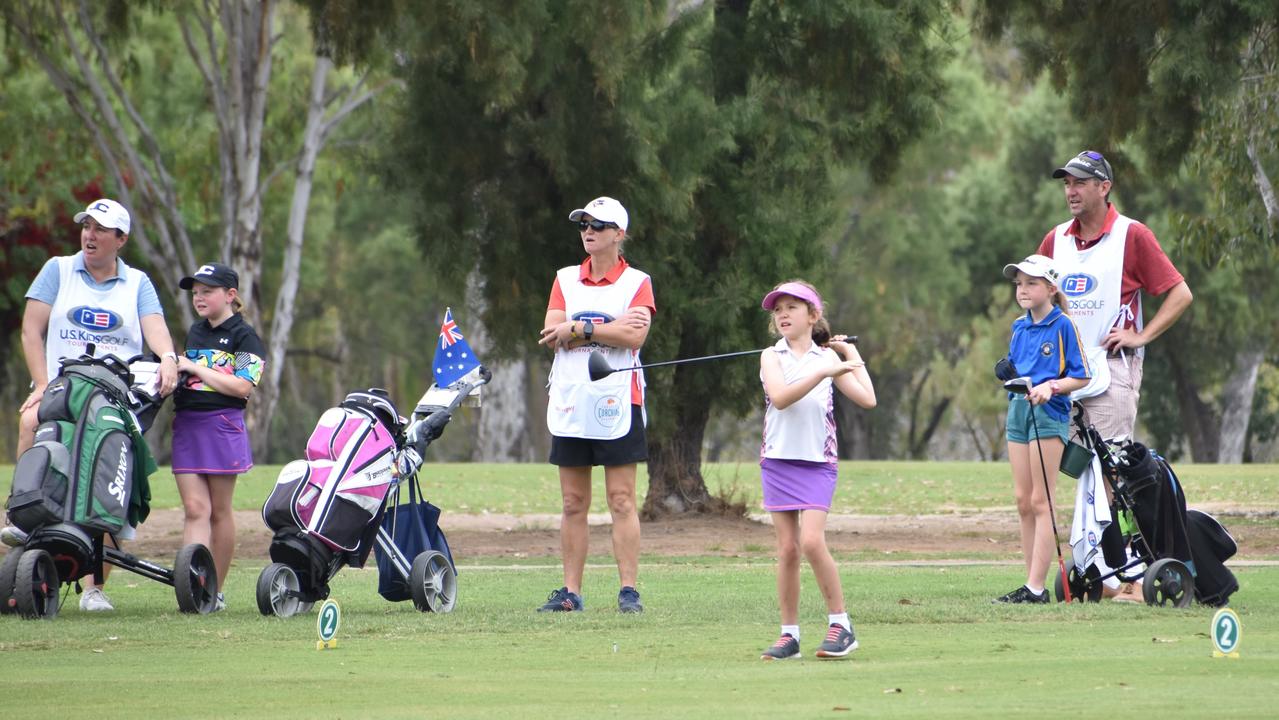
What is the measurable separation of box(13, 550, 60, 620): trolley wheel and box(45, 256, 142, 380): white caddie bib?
1391 mm

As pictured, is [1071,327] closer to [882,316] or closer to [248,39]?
[248,39]

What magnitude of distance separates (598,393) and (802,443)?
7.76 ft

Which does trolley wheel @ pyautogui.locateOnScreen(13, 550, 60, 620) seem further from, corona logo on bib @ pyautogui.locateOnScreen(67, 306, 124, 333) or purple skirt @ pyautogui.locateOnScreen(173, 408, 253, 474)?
corona logo on bib @ pyautogui.locateOnScreen(67, 306, 124, 333)

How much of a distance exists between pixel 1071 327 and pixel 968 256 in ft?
132

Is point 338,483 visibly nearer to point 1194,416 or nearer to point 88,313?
point 88,313

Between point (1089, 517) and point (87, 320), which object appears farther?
point (87, 320)

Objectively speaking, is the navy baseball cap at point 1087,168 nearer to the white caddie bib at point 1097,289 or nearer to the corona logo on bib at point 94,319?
the white caddie bib at point 1097,289

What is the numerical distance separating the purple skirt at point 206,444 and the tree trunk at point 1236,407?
3883 cm

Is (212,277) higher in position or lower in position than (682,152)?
lower

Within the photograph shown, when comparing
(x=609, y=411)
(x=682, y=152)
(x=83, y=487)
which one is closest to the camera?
(x=83, y=487)

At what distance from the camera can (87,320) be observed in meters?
10.7

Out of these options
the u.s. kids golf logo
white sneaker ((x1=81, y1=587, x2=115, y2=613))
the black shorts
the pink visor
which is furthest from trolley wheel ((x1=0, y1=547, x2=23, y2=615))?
the pink visor

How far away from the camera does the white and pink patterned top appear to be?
26.9 ft

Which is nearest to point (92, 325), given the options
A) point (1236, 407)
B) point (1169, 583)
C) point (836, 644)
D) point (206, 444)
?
point (206, 444)
